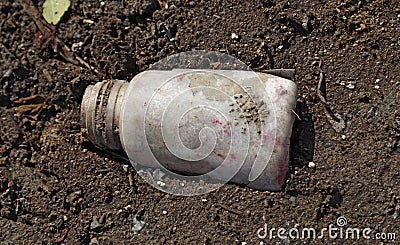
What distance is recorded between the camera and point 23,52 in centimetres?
221

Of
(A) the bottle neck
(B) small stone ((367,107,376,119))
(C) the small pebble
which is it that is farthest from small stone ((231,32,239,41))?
(B) small stone ((367,107,376,119))

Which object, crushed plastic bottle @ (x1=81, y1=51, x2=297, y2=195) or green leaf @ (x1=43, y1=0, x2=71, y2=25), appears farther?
green leaf @ (x1=43, y1=0, x2=71, y2=25)

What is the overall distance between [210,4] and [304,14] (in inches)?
13.1

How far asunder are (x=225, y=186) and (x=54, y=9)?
0.96 metres

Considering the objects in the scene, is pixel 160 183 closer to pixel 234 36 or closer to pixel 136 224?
pixel 136 224

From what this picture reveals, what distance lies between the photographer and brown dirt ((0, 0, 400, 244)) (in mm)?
1888

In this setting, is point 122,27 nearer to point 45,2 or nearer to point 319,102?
point 45,2

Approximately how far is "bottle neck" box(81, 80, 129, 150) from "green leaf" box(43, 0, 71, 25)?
40 cm

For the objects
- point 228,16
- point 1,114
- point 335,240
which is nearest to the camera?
point 335,240

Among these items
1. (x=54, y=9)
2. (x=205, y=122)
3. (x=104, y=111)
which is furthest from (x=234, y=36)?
(x=54, y=9)

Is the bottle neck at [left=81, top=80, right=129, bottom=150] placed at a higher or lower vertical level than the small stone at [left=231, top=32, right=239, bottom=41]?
lower

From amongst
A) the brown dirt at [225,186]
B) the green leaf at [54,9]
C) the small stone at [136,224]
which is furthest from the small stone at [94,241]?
the green leaf at [54,9]

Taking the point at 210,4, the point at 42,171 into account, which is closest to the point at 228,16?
the point at 210,4

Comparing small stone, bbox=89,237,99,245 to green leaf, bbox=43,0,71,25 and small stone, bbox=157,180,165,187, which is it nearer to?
small stone, bbox=157,180,165,187
